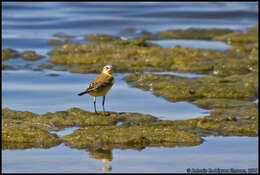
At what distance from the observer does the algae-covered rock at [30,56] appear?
18.6 metres

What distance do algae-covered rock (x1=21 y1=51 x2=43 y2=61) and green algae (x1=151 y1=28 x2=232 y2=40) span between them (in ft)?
16.1

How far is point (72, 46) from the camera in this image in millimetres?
19875

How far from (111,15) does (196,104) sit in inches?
616

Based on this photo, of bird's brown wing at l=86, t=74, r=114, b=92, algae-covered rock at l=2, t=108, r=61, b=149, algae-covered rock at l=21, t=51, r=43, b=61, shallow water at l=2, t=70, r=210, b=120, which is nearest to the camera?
algae-covered rock at l=2, t=108, r=61, b=149

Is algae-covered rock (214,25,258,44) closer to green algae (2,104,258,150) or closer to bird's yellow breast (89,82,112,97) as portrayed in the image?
green algae (2,104,258,150)

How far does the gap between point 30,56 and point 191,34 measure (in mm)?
6437

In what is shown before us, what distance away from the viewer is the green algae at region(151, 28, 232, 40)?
22.5 m

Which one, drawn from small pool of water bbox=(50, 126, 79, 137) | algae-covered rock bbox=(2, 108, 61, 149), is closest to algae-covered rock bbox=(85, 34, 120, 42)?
small pool of water bbox=(50, 126, 79, 137)

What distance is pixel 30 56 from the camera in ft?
61.5

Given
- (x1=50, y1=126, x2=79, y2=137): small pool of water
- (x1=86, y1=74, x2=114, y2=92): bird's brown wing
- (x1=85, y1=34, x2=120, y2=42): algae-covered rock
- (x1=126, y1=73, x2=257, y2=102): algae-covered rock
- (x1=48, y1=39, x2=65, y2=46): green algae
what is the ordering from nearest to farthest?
1. (x1=50, y1=126, x2=79, y2=137): small pool of water
2. (x1=86, y1=74, x2=114, y2=92): bird's brown wing
3. (x1=126, y1=73, x2=257, y2=102): algae-covered rock
4. (x1=48, y1=39, x2=65, y2=46): green algae
5. (x1=85, y1=34, x2=120, y2=42): algae-covered rock

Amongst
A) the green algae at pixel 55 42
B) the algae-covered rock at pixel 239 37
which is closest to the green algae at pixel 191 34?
the algae-covered rock at pixel 239 37

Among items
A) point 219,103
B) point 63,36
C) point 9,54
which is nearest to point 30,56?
point 9,54

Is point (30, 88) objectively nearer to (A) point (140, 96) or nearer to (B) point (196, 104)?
(A) point (140, 96)

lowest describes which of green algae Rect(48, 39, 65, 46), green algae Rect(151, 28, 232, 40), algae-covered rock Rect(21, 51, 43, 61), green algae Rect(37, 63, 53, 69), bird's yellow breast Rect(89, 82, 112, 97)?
bird's yellow breast Rect(89, 82, 112, 97)
